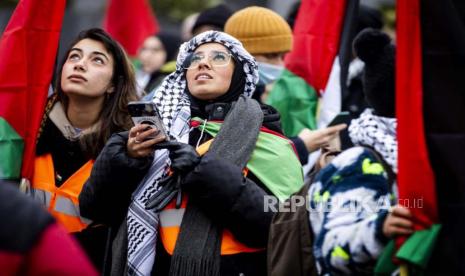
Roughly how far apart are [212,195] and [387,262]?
116 centimetres

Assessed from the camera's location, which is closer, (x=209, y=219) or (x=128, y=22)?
(x=209, y=219)

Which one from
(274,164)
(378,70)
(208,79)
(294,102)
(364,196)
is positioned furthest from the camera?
(294,102)

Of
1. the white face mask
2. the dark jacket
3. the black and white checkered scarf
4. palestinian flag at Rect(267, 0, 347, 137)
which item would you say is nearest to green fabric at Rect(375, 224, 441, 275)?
the black and white checkered scarf

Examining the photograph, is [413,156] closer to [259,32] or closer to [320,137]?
[320,137]

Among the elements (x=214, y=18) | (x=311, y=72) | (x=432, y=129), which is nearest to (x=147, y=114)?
(x=432, y=129)

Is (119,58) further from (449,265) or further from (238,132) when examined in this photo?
(449,265)

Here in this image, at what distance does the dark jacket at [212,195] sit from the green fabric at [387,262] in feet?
3.51

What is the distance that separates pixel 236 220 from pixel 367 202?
1.01 metres

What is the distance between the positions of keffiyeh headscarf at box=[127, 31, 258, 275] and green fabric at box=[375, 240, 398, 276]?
4.69 feet

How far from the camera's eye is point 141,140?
4.86m

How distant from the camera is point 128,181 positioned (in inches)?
196

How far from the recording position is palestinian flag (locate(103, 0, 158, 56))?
10.5m

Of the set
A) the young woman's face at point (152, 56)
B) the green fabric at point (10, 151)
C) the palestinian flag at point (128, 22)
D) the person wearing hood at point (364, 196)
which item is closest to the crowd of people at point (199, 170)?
the person wearing hood at point (364, 196)

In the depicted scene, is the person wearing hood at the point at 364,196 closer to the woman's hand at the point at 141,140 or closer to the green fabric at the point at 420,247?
the green fabric at the point at 420,247
